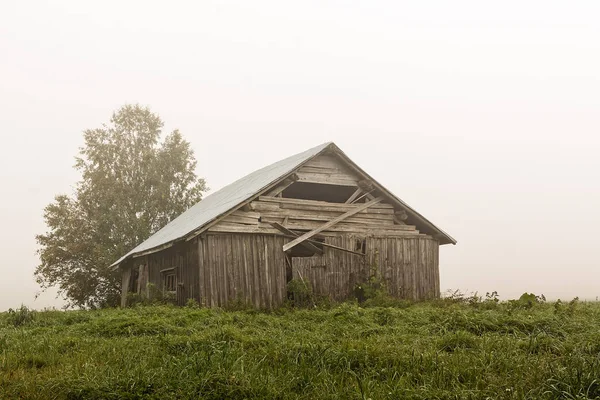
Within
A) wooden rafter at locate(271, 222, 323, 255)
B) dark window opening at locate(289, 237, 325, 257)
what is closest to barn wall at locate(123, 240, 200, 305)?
wooden rafter at locate(271, 222, 323, 255)

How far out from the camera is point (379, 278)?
2156 centimetres

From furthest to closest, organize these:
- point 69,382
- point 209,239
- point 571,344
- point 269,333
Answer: point 209,239 → point 269,333 → point 571,344 → point 69,382

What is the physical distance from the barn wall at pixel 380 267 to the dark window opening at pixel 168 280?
5081 millimetres

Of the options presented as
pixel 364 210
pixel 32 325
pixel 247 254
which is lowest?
pixel 32 325

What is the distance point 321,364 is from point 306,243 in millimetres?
12898

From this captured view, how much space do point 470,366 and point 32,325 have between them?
12.6 metres

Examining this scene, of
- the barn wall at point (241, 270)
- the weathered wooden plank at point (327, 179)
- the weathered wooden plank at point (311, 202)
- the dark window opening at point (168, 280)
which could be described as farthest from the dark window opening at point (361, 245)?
the dark window opening at point (168, 280)

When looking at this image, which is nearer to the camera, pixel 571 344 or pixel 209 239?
pixel 571 344

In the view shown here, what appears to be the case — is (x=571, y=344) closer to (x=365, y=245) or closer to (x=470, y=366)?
(x=470, y=366)

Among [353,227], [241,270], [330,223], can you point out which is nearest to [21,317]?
[241,270]

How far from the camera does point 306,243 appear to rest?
2136 cm

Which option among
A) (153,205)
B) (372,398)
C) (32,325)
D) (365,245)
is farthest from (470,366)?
(153,205)

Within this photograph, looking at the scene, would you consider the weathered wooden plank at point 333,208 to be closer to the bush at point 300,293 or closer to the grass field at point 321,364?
the bush at point 300,293

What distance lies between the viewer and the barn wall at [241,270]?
63.9 ft
